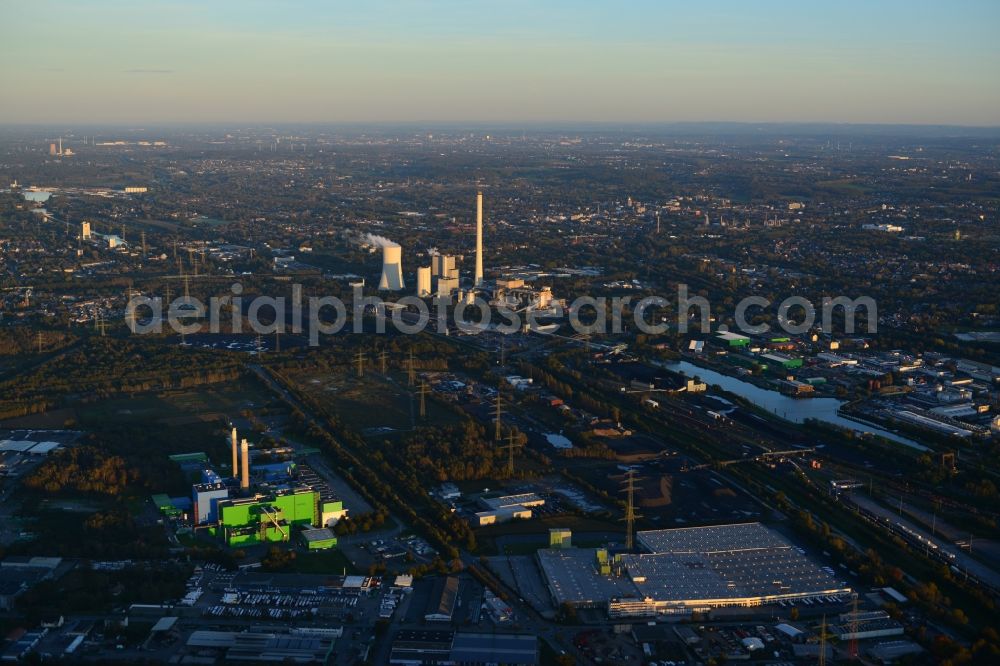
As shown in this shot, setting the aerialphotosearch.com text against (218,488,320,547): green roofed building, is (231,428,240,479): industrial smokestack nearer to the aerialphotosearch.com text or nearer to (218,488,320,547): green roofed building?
(218,488,320,547): green roofed building

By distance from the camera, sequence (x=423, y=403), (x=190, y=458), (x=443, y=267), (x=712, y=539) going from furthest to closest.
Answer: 1. (x=443, y=267)
2. (x=423, y=403)
3. (x=190, y=458)
4. (x=712, y=539)

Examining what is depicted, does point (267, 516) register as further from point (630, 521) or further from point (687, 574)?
point (687, 574)

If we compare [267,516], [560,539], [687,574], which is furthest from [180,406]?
[687,574]

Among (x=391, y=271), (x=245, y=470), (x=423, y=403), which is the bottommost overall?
(x=423, y=403)

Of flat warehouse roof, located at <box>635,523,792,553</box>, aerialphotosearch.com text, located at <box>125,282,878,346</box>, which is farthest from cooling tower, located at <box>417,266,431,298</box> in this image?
flat warehouse roof, located at <box>635,523,792,553</box>

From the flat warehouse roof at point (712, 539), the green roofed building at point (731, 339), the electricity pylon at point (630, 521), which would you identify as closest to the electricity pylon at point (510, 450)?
the electricity pylon at point (630, 521)

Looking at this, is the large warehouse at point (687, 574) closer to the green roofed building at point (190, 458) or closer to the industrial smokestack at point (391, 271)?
the green roofed building at point (190, 458)

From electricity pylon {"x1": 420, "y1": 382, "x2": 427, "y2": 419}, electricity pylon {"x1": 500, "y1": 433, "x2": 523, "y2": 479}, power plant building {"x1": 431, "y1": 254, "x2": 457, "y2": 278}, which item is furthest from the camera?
power plant building {"x1": 431, "y1": 254, "x2": 457, "y2": 278}
